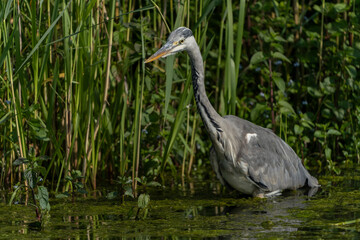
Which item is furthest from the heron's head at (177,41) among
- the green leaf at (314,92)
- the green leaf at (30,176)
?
the green leaf at (314,92)

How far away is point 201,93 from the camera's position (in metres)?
4.94

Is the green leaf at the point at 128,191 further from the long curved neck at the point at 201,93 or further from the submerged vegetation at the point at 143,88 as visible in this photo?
the long curved neck at the point at 201,93

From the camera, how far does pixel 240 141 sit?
203 inches

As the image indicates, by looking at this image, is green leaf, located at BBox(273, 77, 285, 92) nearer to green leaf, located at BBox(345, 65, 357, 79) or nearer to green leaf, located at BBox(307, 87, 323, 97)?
green leaf, located at BBox(307, 87, 323, 97)

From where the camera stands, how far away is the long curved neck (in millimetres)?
4898

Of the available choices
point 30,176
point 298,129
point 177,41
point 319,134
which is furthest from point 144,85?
point 30,176

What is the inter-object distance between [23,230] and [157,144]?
2.25m

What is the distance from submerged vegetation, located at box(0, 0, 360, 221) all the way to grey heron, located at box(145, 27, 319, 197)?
9.7 inches

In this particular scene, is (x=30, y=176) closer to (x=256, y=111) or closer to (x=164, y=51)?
(x=164, y=51)

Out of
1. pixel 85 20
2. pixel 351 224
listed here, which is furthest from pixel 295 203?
pixel 85 20

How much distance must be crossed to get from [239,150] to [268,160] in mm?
294

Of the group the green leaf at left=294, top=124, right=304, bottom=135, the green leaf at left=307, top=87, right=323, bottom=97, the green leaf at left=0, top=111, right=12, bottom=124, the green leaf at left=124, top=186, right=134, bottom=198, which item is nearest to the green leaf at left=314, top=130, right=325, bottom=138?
the green leaf at left=294, top=124, right=304, bottom=135

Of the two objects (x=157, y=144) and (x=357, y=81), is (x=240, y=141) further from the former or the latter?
(x=357, y=81)

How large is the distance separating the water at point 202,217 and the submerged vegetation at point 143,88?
0.20 meters
